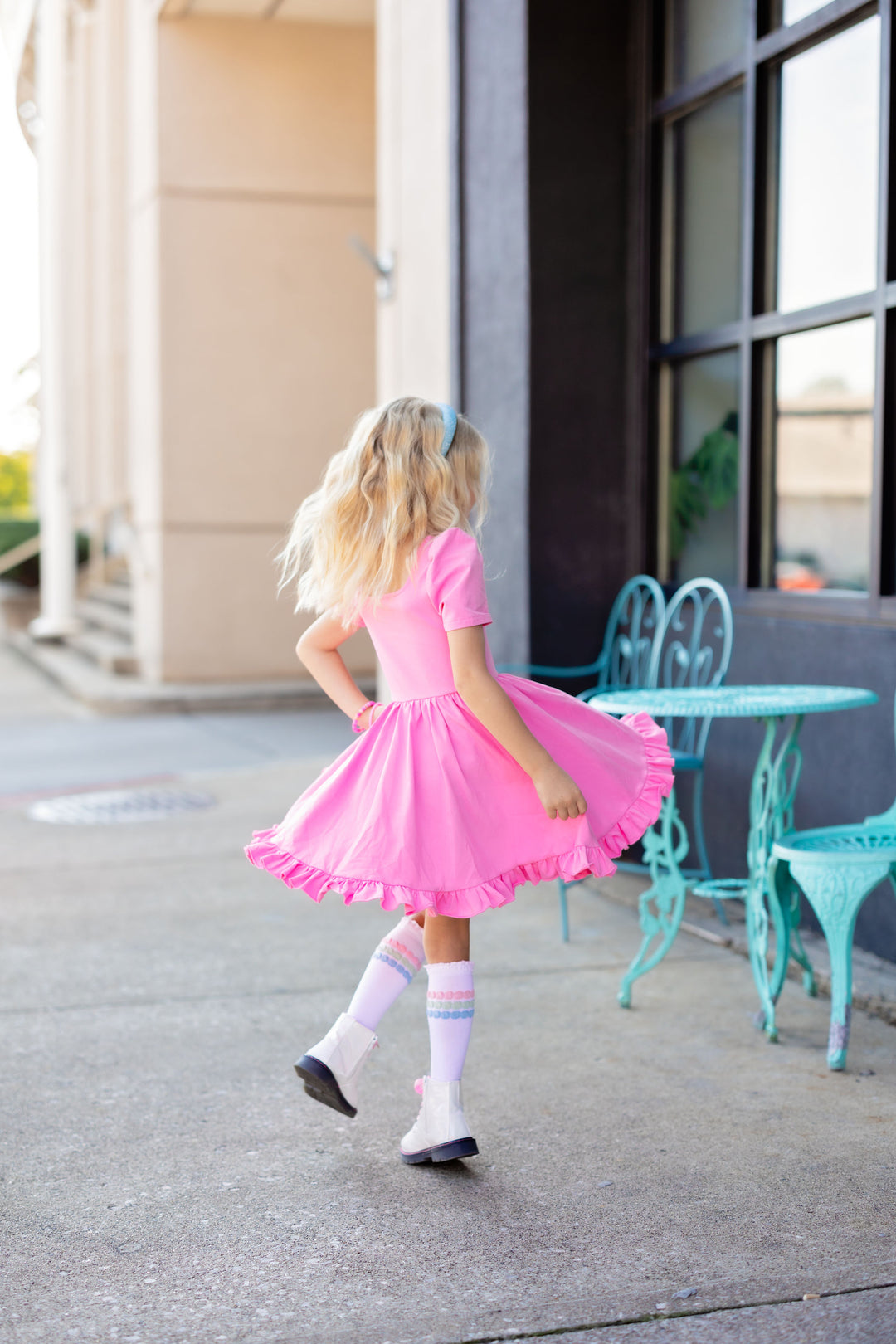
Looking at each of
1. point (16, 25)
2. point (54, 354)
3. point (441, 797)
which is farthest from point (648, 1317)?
point (16, 25)

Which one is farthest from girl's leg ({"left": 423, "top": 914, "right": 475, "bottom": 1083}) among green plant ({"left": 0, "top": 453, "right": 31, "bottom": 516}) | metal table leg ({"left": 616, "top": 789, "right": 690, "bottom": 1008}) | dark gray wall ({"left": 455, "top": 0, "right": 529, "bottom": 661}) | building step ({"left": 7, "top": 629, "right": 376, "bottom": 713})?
green plant ({"left": 0, "top": 453, "right": 31, "bottom": 516})

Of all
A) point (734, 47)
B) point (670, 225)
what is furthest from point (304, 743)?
point (734, 47)

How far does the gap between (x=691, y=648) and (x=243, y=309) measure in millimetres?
7348

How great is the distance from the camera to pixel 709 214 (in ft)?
A: 17.9

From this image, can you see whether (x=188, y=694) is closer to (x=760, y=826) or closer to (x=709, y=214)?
(x=709, y=214)

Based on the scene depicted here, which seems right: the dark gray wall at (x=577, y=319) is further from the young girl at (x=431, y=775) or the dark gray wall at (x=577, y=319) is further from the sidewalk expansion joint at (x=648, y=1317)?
the sidewalk expansion joint at (x=648, y=1317)

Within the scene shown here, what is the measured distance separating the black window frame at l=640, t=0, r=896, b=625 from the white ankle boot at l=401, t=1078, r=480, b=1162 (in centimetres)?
218

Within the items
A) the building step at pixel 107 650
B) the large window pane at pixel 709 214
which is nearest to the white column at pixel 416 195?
the large window pane at pixel 709 214

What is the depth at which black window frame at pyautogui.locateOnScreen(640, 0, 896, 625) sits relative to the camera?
14.3 feet

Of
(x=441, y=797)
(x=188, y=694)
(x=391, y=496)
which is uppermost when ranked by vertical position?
(x=391, y=496)

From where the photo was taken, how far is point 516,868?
9.48ft

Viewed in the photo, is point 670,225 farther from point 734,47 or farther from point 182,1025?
point 182,1025

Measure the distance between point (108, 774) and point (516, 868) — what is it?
5644 mm

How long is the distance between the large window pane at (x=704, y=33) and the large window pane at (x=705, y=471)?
3.68 ft
